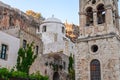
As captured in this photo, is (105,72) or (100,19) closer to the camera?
(105,72)

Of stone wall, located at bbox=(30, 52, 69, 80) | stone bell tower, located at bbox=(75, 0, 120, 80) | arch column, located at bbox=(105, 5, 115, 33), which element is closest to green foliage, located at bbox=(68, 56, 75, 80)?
stone wall, located at bbox=(30, 52, 69, 80)

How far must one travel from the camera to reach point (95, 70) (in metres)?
26.5

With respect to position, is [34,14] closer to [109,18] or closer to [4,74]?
[109,18]

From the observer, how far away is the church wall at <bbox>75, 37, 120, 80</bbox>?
25.5 meters

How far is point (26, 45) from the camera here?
28578 millimetres

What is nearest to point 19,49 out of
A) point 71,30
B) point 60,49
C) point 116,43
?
point 116,43

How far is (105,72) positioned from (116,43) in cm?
326

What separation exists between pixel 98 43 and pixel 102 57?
1660 mm

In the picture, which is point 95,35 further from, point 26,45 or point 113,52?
point 26,45

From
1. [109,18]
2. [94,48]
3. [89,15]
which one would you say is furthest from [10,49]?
[109,18]

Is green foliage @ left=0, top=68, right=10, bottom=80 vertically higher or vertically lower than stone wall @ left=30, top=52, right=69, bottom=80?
lower

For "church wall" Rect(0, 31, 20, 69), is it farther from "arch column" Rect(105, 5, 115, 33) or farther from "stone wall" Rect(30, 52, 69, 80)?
"arch column" Rect(105, 5, 115, 33)

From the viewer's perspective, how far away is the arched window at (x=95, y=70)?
86.0ft

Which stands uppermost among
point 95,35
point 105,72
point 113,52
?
point 95,35
